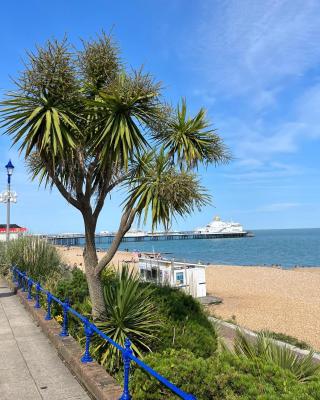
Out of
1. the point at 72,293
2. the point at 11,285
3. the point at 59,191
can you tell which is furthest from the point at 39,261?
the point at 59,191

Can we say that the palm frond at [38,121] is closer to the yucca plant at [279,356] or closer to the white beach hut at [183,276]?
the yucca plant at [279,356]

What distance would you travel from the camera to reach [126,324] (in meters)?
6.95

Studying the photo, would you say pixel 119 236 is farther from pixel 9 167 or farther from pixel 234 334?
pixel 9 167

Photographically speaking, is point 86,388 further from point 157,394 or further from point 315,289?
point 315,289

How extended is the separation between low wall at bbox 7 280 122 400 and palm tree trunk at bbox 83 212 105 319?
754 millimetres

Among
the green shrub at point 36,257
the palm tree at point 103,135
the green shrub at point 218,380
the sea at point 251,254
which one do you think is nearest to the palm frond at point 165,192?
the palm tree at point 103,135

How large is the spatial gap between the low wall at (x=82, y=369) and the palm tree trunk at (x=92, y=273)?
0.75 m

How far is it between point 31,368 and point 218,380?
307 cm

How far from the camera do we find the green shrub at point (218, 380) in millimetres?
3613

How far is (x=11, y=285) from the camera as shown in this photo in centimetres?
1315

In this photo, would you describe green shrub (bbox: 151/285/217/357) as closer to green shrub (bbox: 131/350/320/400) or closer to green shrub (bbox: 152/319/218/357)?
green shrub (bbox: 152/319/218/357)

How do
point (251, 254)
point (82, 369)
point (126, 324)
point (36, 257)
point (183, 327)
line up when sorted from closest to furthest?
point (82, 369)
point (126, 324)
point (183, 327)
point (36, 257)
point (251, 254)

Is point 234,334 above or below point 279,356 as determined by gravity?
below

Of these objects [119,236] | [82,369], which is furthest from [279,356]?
[119,236]
